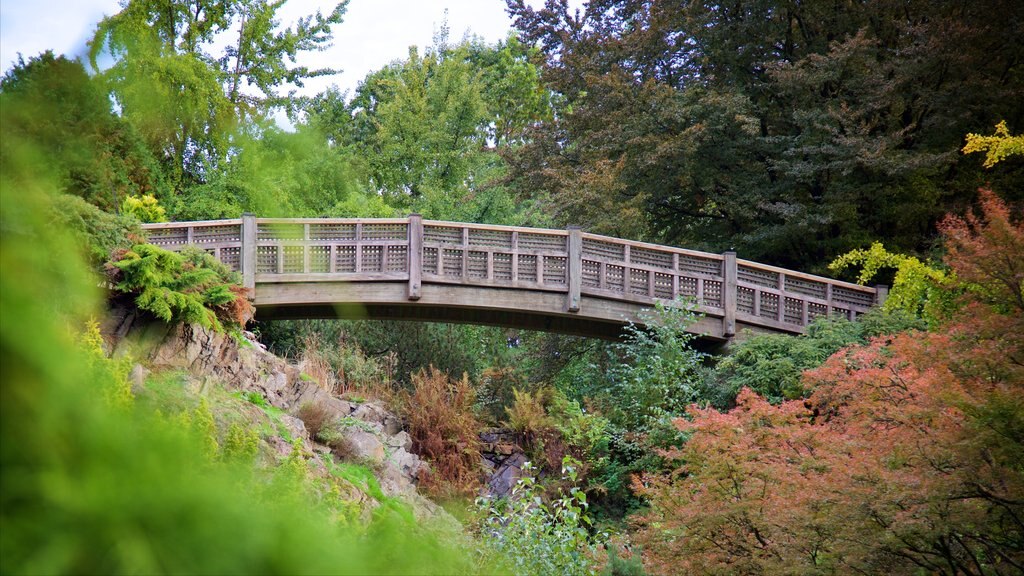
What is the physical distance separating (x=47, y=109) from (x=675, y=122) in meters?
20.0

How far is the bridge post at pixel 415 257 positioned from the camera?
629 inches

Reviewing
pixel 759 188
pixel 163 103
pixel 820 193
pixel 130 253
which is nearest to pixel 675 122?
pixel 759 188

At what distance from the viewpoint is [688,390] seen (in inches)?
573

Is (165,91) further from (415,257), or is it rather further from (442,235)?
(442,235)

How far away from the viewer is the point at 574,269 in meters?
16.6

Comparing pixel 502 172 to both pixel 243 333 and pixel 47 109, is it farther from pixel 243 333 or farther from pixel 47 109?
pixel 47 109

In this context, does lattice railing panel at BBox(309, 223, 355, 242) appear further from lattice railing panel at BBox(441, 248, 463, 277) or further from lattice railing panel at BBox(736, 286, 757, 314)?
lattice railing panel at BBox(736, 286, 757, 314)

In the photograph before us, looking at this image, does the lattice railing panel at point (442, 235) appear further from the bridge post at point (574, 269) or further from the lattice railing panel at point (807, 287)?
the lattice railing panel at point (807, 287)

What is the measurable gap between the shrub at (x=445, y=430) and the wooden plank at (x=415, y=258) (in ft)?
5.34

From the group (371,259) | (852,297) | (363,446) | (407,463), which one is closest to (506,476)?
(407,463)

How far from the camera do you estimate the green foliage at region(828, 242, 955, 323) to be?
10.9 meters

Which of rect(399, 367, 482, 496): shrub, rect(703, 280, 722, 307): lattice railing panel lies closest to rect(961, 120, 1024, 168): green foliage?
rect(703, 280, 722, 307): lattice railing panel

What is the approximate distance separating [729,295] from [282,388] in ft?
26.5

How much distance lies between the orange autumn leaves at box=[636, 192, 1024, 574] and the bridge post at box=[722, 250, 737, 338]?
748 centimetres
